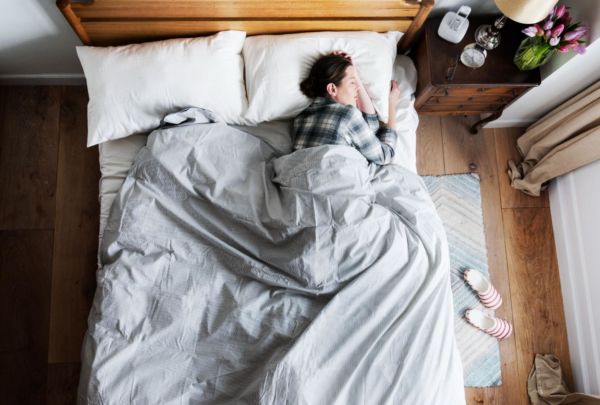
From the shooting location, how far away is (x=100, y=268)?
4.56 feet

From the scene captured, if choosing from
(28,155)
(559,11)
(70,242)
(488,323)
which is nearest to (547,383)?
(488,323)

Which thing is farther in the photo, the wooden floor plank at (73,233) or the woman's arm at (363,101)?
the wooden floor plank at (73,233)

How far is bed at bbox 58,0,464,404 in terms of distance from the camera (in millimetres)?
1227

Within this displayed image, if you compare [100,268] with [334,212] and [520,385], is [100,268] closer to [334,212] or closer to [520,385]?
[334,212]

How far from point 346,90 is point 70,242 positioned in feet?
4.18

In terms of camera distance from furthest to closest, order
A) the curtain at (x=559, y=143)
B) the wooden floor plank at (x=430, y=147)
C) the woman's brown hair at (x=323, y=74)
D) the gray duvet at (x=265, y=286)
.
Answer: the wooden floor plank at (x=430, y=147) → the curtain at (x=559, y=143) → the woman's brown hair at (x=323, y=74) → the gray duvet at (x=265, y=286)

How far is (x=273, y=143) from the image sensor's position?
160cm

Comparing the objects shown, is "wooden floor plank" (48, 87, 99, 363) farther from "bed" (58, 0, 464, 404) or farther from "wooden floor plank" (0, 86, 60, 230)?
"bed" (58, 0, 464, 404)

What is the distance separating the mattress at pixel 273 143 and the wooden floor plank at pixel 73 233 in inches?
14.7

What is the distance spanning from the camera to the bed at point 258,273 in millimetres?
1227

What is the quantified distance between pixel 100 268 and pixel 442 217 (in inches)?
54.1

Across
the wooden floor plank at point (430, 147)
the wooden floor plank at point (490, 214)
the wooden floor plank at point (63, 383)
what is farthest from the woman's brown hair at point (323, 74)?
the wooden floor plank at point (63, 383)

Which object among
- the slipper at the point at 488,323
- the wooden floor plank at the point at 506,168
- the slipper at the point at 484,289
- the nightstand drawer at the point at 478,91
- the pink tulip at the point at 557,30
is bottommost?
the slipper at the point at 488,323

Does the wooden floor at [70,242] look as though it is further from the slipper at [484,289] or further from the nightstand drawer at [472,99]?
the nightstand drawer at [472,99]
